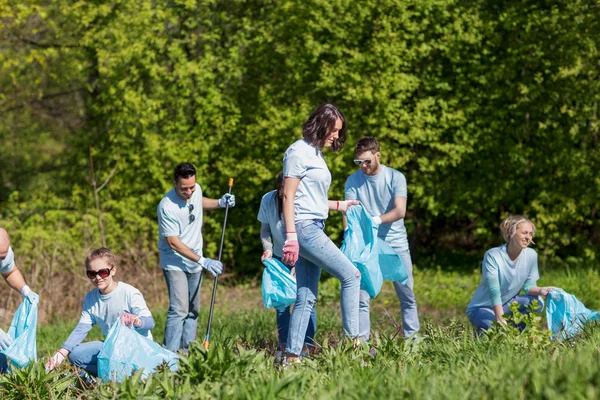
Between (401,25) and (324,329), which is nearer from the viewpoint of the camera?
(324,329)

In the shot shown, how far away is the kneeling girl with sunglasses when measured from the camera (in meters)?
5.48

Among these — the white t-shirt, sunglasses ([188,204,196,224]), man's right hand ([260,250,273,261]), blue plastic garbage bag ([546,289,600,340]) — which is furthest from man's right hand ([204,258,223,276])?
blue plastic garbage bag ([546,289,600,340])

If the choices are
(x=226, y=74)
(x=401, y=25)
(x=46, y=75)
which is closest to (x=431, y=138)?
(x=401, y=25)

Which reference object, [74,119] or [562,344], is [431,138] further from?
[74,119]

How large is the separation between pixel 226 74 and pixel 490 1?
374 cm

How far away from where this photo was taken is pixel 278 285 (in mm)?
5773

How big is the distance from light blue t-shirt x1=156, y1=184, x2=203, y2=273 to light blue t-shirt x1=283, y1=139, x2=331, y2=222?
124 cm

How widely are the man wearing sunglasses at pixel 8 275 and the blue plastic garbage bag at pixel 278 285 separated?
4.71ft

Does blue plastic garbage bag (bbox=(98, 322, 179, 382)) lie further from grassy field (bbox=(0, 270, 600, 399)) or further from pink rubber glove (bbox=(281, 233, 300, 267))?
pink rubber glove (bbox=(281, 233, 300, 267))

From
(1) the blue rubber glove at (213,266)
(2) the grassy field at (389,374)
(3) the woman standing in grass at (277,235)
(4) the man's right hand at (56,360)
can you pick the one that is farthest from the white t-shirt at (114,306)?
(3) the woman standing in grass at (277,235)

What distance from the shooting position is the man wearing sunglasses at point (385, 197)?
636 centimetres

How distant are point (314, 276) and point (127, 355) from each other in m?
1.28

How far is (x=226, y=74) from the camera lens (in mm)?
12406

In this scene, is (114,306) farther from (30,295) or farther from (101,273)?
(30,295)
